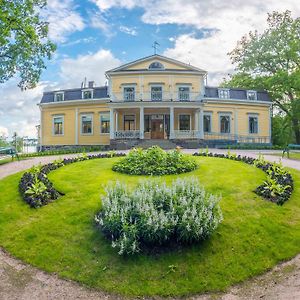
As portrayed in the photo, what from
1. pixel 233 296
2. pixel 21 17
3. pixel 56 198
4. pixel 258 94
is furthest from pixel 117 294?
pixel 258 94

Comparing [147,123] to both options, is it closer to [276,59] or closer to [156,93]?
[156,93]

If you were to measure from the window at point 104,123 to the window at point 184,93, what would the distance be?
726 centimetres

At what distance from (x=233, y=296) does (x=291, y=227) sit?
2638mm

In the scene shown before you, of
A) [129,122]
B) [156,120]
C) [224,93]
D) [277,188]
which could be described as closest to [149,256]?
[277,188]

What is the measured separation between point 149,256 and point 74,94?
2829cm

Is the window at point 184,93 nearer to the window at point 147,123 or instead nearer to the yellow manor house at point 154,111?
the yellow manor house at point 154,111

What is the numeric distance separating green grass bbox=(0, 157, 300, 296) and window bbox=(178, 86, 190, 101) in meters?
20.5

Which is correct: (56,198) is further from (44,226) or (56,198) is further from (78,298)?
(78,298)

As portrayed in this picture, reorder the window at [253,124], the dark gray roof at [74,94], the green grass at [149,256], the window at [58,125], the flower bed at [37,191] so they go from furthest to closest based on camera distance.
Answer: the window at [253,124] < the window at [58,125] < the dark gray roof at [74,94] < the flower bed at [37,191] < the green grass at [149,256]

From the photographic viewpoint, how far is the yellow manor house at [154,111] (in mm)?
28953

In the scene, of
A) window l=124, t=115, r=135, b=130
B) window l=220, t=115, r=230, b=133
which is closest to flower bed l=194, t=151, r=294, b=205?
window l=124, t=115, r=135, b=130

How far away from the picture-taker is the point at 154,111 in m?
29.7

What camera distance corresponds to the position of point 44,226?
660 cm

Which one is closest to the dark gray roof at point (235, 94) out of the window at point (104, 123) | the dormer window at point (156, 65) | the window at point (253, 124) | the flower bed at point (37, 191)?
the window at point (253, 124)
